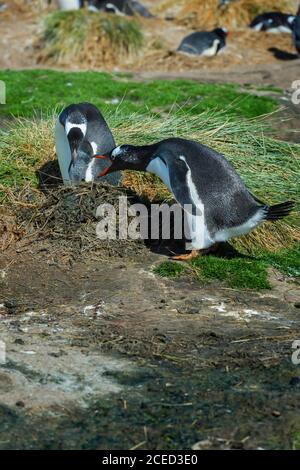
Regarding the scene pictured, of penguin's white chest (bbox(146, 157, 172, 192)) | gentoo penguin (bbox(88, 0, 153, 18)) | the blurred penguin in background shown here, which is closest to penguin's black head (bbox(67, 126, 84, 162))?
penguin's white chest (bbox(146, 157, 172, 192))

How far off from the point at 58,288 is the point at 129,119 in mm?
2808

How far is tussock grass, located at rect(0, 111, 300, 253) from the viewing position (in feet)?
25.8

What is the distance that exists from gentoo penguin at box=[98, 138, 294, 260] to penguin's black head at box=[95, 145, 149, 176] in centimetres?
20

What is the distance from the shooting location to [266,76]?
14203 millimetres

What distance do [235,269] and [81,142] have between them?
1795 mm

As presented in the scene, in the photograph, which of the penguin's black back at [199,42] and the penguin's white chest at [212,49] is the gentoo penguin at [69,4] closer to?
the penguin's black back at [199,42]

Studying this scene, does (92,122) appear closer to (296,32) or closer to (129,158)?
(129,158)

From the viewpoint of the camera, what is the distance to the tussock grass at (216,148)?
7875mm

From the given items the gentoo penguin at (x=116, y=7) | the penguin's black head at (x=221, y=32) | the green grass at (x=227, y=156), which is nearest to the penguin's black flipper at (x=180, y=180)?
the green grass at (x=227, y=156)

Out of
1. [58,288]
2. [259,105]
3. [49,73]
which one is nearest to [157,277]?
[58,288]

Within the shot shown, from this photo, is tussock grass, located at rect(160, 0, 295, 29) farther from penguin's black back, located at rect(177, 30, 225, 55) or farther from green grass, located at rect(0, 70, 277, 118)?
green grass, located at rect(0, 70, 277, 118)

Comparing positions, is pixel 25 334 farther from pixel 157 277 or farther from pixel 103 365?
pixel 157 277

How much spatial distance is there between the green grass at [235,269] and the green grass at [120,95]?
4.06m

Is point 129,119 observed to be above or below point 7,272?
above
